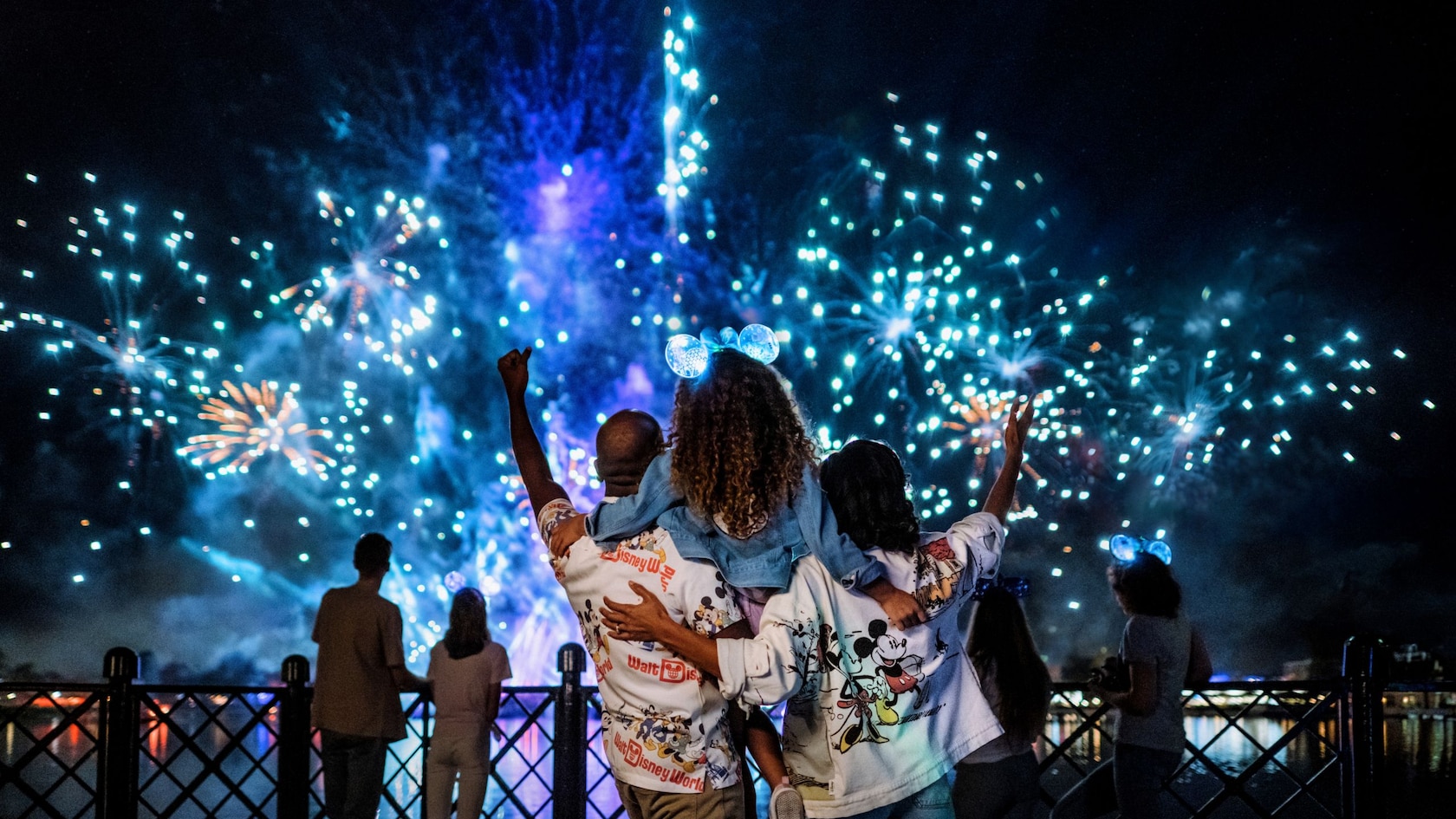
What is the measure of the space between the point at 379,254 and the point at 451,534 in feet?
19.6

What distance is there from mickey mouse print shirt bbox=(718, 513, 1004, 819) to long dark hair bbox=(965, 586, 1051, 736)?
946 mm

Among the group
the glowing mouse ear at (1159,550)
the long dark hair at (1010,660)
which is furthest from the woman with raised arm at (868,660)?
the glowing mouse ear at (1159,550)

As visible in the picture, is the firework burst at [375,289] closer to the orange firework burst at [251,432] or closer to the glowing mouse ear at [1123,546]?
the orange firework burst at [251,432]

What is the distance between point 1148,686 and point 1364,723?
5.19 ft

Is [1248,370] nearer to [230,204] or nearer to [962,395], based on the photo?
[962,395]

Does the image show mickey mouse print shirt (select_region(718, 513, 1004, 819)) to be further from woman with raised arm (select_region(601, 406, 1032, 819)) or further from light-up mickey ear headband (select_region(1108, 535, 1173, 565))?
light-up mickey ear headband (select_region(1108, 535, 1173, 565))

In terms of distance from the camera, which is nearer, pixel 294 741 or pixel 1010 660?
pixel 1010 660

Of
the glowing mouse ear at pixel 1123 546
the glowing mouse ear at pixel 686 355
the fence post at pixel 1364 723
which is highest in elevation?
the glowing mouse ear at pixel 686 355

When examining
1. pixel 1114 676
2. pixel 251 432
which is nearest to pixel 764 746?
pixel 1114 676

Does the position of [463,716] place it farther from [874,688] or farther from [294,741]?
[874,688]

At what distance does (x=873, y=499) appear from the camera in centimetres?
243

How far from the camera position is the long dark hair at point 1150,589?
3797mm

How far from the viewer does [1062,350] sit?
17.8 metres

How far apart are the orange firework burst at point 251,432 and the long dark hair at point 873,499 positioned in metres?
19.8
